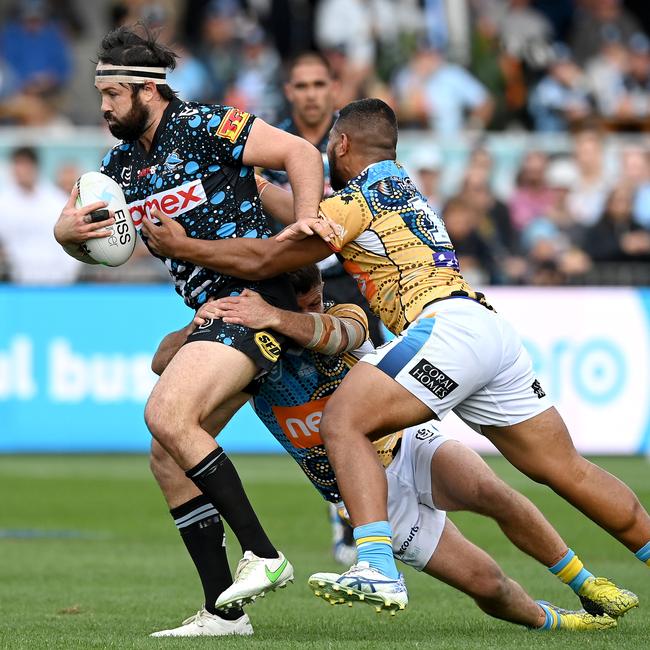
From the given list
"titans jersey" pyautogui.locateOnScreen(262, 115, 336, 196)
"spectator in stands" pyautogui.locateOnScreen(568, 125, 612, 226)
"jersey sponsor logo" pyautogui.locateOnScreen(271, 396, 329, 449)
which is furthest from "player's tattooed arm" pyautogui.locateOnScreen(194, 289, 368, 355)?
"spectator in stands" pyautogui.locateOnScreen(568, 125, 612, 226)

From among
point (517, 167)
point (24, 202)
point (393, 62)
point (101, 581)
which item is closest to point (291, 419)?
point (101, 581)

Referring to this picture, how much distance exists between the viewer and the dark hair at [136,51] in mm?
6648

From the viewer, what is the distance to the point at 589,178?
1756cm

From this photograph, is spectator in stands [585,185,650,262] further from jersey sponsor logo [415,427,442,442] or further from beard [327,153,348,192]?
beard [327,153,348,192]

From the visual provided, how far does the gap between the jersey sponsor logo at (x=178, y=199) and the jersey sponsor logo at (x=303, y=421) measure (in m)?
1.01

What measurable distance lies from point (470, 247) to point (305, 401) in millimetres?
9073

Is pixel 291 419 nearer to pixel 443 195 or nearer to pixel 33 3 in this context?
pixel 443 195

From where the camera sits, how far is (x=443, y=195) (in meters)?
17.2

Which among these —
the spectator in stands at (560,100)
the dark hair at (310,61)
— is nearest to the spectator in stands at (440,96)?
the spectator in stands at (560,100)

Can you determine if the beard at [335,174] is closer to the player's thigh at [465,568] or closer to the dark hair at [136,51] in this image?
the dark hair at [136,51]

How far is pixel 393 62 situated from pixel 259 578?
14023mm

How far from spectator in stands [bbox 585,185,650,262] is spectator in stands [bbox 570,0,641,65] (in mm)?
4776

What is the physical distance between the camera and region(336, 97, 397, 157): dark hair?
6547 mm

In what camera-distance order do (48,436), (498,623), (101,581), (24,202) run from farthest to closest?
1. (24,202)
2. (48,436)
3. (101,581)
4. (498,623)
